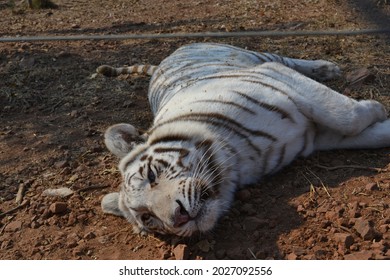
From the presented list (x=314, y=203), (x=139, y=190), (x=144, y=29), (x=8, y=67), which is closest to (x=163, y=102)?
(x=139, y=190)

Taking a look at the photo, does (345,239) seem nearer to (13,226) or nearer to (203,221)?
(203,221)

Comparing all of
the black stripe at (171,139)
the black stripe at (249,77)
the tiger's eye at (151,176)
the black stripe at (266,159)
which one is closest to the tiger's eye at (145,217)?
the tiger's eye at (151,176)

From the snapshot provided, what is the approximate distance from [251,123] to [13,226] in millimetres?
1237

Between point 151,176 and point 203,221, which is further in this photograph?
point 151,176

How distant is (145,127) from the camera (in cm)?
347

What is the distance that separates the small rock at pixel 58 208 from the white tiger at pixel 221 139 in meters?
0.23

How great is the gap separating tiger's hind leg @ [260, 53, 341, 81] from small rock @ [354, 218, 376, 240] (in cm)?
174

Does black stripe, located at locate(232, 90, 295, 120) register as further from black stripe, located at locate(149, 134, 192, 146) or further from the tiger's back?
black stripe, located at locate(149, 134, 192, 146)

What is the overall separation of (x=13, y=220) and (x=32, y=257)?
14.9 inches

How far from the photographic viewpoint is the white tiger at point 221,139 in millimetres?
2283

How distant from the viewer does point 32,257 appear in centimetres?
241

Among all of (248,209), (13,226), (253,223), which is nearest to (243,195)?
(248,209)

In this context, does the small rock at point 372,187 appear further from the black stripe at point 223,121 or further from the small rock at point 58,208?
the small rock at point 58,208

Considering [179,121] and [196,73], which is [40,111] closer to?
[196,73]
